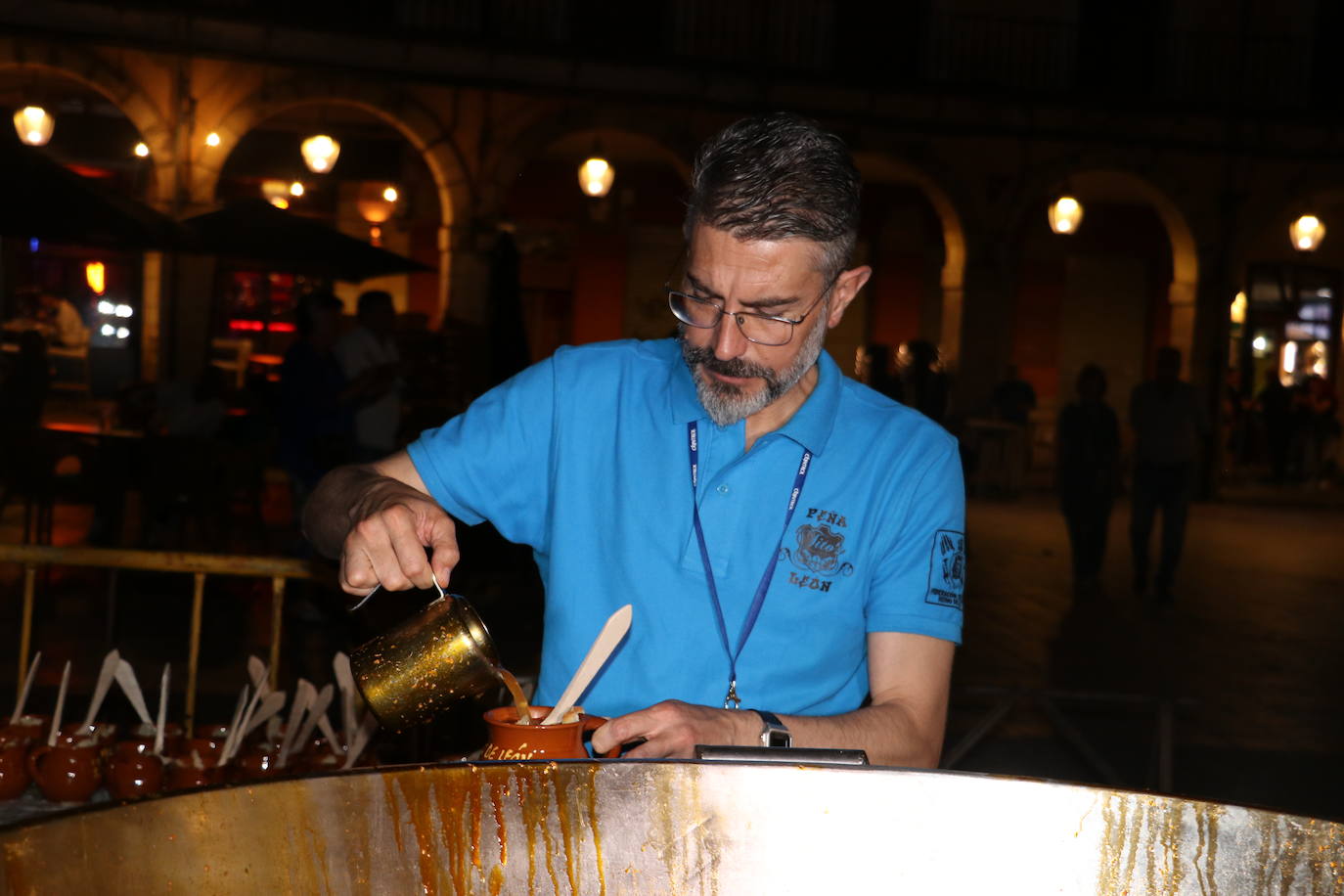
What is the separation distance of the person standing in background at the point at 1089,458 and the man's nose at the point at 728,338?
323 inches

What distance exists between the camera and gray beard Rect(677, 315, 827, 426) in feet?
6.16

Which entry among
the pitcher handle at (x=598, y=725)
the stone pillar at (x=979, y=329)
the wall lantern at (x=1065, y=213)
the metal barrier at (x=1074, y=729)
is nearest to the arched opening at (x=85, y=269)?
the stone pillar at (x=979, y=329)

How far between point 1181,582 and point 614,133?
8.42 m

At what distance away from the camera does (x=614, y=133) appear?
52.0 ft

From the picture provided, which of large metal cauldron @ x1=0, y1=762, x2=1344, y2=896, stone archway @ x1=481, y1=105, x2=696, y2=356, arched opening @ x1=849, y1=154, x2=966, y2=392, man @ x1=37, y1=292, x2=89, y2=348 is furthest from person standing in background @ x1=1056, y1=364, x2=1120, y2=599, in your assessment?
man @ x1=37, y1=292, x2=89, y2=348

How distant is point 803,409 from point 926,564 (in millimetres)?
276

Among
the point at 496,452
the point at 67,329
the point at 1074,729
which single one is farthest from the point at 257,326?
the point at 496,452

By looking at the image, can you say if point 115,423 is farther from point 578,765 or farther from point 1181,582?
point 578,765

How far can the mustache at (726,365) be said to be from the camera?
6.14ft

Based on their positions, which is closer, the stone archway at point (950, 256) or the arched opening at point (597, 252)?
the stone archway at point (950, 256)

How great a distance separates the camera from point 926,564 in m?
1.86

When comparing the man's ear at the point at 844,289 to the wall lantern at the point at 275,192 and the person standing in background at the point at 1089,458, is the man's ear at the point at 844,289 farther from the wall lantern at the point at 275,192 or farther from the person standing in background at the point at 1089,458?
the wall lantern at the point at 275,192

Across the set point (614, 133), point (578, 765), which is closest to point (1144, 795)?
point (578, 765)

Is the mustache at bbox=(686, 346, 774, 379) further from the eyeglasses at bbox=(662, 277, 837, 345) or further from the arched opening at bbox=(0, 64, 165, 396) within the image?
the arched opening at bbox=(0, 64, 165, 396)
